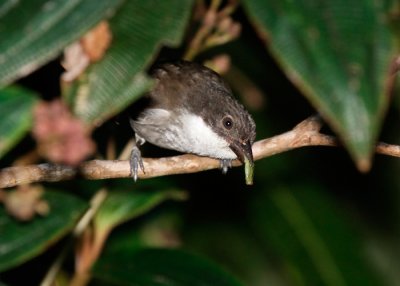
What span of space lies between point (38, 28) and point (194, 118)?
263 centimetres

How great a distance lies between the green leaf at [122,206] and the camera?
3.53 m

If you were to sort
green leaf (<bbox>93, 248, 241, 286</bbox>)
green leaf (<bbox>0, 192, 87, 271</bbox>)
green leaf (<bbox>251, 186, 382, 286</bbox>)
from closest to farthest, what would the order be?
green leaf (<bbox>0, 192, 87, 271</bbox>) < green leaf (<bbox>93, 248, 241, 286</bbox>) < green leaf (<bbox>251, 186, 382, 286</bbox>)


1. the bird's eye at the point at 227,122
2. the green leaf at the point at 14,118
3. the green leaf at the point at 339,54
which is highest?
the green leaf at the point at 14,118

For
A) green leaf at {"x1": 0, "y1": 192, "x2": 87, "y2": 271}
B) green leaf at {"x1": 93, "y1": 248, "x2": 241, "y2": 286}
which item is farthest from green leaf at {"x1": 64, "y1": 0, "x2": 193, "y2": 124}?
green leaf at {"x1": 93, "y1": 248, "x2": 241, "y2": 286}

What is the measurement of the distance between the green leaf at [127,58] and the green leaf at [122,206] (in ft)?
6.29

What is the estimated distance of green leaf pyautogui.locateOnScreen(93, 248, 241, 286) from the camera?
124 inches

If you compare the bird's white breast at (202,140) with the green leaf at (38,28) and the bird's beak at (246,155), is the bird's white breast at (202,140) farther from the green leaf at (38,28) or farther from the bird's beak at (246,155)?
the green leaf at (38,28)

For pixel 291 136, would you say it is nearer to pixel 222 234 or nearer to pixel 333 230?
pixel 333 230

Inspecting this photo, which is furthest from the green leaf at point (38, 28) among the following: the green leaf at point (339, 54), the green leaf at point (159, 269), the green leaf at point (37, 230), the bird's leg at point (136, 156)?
the bird's leg at point (136, 156)

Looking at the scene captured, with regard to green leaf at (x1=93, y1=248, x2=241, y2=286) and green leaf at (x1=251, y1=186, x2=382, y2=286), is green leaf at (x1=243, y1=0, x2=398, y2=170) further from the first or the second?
green leaf at (x1=251, y1=186, x2=382, y2=286)

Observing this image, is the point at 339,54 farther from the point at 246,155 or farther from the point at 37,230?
the point at 246,155

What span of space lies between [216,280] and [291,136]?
0.76 metres

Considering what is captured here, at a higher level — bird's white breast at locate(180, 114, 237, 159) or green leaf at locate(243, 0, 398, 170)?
green leaf at locate(243, 0, 398, 170)

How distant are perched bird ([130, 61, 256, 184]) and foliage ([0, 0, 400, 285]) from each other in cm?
20
